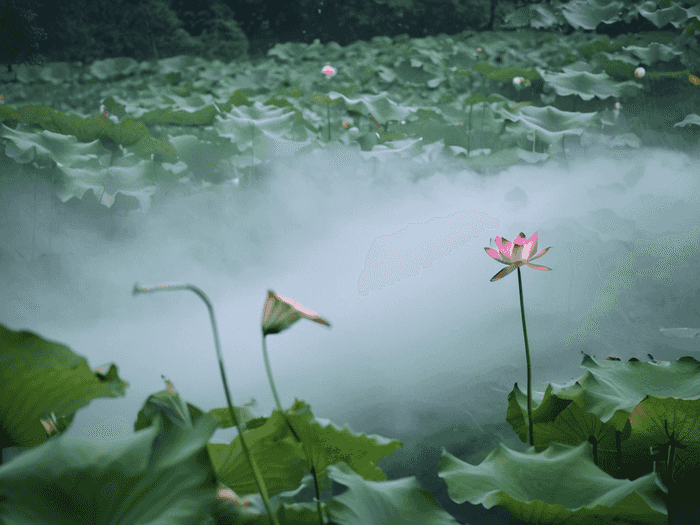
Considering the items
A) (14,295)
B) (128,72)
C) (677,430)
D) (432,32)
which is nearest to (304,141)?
(14,295)

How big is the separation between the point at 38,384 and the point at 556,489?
0.56 metres

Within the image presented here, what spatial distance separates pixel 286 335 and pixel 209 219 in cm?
69

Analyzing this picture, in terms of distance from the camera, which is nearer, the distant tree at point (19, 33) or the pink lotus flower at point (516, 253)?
the pink lotus flower at point (516, 253)

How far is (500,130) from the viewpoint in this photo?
2262 mm

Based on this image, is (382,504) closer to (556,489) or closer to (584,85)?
(556,489)

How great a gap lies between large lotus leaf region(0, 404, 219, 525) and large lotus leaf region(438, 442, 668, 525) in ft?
0.94

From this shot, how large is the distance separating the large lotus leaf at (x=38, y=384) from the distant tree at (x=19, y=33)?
3.93m

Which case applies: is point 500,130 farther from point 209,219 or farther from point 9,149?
point 9,149

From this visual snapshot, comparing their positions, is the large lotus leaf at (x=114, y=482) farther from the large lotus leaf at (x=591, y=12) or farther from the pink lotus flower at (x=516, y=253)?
the large lotus leaf at (x=591, y=12)

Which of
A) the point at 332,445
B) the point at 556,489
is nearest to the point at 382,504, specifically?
the point at 332,445

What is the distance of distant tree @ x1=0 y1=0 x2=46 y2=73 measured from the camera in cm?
358

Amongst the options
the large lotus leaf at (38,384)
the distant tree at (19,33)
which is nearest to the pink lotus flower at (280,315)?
the large lotus leaf at (38,384)

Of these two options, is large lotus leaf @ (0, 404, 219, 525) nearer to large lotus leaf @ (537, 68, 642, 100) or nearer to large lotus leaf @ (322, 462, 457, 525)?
large lotus leaf @ (322, 462, 457, 525)

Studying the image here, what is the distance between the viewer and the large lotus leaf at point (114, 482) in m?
0.42
